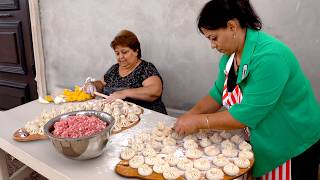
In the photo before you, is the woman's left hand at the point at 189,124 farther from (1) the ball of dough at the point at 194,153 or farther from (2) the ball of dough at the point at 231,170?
(2) the ball of dough at the point at 231,170

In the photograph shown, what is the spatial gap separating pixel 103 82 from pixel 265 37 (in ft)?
5.15

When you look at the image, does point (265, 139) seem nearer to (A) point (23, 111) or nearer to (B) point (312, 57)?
(B) point (312, 57)

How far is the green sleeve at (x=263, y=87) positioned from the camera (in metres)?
1.16

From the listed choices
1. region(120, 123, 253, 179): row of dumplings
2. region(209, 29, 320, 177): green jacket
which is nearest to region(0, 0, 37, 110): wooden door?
region(120, 123, 253, 179): row of dumplings

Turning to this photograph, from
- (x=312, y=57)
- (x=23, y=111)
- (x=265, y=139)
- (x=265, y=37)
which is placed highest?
(x=265, y=37)

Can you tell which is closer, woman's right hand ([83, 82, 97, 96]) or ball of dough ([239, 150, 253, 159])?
ball of dough ([239, 150, 253, 159])

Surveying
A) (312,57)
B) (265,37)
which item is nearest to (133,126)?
(265,37)

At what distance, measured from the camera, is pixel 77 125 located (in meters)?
1.26

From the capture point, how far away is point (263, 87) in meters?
1.17

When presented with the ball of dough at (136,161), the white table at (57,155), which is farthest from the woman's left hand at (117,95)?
the ball of dough at (136,161)

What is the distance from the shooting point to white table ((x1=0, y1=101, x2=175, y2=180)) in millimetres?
1174

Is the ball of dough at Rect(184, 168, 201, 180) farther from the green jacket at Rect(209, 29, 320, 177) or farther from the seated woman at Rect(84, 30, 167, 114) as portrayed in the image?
the seated woman at Rect(84, 30, 167, 114)

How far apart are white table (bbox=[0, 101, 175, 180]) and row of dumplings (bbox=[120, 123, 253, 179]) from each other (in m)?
0.08

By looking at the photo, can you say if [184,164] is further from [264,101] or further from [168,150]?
[264,101]
